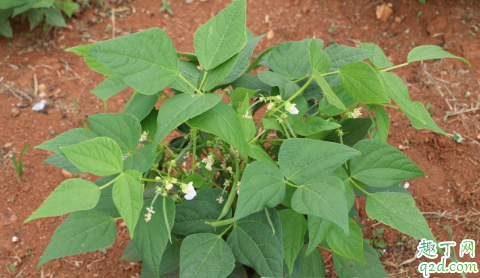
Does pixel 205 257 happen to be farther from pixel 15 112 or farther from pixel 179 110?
pixel 15 112

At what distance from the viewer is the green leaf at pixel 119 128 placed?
1132 mm

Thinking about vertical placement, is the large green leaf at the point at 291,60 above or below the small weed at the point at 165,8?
above

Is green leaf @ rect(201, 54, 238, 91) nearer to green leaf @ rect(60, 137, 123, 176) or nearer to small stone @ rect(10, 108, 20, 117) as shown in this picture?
green leaf @ rect(60, 137, 123, 176)

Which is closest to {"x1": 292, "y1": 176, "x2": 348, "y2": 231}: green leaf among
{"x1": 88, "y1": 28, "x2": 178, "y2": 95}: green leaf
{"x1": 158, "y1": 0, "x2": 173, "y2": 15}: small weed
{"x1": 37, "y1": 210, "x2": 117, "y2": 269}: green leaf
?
{"x1": 88, "y1": 28, "x2": 178, "y2": 95}: green leaf

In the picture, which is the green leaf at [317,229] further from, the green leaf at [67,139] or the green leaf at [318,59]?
the green leaf at [67,139]

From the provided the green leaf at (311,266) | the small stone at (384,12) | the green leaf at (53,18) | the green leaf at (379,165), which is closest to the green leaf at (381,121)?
the green leaf at (379,165)

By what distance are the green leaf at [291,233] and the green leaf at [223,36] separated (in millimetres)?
534

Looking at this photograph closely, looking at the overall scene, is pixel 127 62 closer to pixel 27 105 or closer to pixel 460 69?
pixel 27 105

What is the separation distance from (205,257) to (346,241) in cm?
44

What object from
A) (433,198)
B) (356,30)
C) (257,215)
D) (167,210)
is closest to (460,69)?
(356,30)

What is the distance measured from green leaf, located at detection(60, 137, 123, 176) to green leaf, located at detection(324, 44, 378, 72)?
76 cm

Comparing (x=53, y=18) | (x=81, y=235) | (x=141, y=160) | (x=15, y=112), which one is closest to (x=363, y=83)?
(x=141, y=160)

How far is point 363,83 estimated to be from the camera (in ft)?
3.44

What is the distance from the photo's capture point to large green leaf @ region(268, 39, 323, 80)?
4.16 ft
